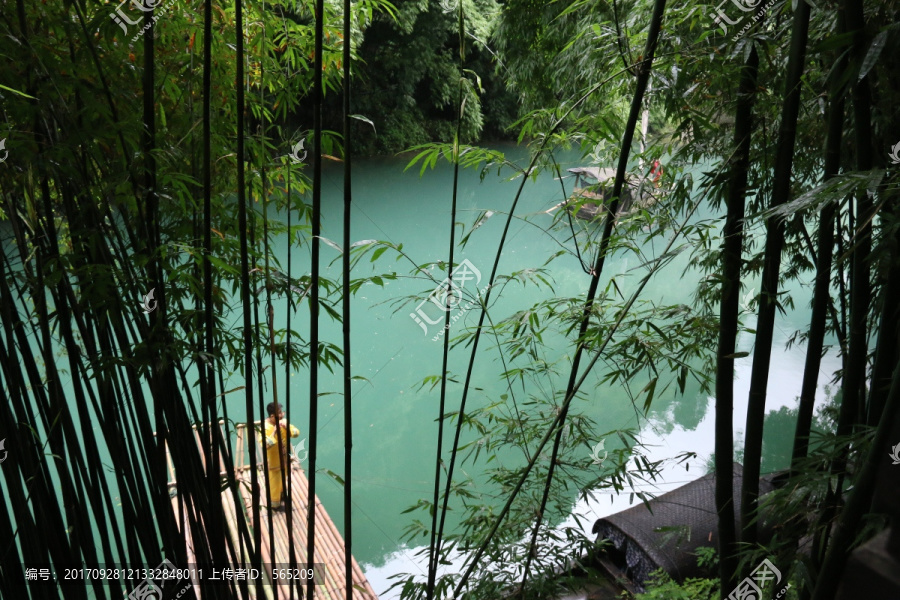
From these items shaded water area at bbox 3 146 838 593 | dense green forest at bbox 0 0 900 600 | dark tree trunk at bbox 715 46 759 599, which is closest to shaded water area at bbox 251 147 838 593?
shaded water area at bbox 3 146 838 593

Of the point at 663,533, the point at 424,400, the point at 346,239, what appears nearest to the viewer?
the point at 346,239

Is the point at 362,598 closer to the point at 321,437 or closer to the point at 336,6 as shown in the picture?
the point at 321,437

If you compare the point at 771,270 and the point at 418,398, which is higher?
the point at 771,270

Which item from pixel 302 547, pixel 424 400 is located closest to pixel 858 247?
pixel 302 547

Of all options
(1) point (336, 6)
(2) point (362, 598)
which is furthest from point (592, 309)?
(1) point (336, 6)

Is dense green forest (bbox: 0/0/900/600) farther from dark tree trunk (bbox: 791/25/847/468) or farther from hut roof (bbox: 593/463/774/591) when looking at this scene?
hut roof (bbox: 593/463/774/591)

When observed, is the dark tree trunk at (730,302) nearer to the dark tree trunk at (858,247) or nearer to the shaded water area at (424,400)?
the dark tree trunk at (858,247)

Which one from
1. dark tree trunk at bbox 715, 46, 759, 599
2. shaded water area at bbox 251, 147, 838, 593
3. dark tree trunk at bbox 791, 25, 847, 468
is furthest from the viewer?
shaded water area at bbox 251, 147, 838, 593

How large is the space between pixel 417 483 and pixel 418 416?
1.97ft

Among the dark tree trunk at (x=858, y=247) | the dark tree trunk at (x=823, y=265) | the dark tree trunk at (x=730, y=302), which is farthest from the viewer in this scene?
the dark tree trunk at (x=730, y=302)

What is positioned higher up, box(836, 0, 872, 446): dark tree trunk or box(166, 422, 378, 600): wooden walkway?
box(836, 0, 872, 446): dark tree trunk

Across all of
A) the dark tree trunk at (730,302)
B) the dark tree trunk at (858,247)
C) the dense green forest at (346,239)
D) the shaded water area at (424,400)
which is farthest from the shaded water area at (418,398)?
the dark tree trunk at (858,247)

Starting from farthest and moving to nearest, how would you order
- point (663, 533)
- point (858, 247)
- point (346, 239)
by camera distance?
1. point (663, 533)
2. point (346, 239)
3. point (858, 247)

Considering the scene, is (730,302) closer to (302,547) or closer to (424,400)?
(302,547)
